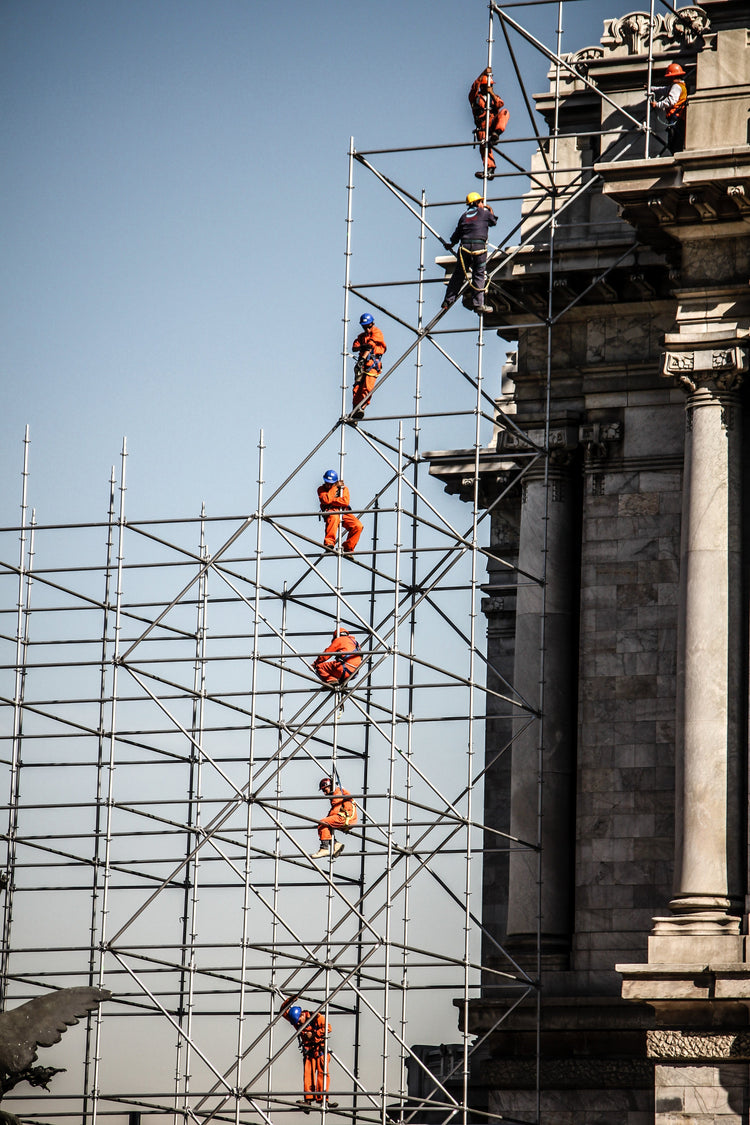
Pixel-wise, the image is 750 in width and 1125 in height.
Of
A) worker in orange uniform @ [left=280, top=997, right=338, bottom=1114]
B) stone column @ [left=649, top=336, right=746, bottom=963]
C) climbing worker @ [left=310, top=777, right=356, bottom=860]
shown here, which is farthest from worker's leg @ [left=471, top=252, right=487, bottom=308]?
worker in orange uniform @ [left=280, top=997, right=338, bottom=1114]

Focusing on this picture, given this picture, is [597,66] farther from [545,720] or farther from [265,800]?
[265,800]

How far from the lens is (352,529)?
1790 inches

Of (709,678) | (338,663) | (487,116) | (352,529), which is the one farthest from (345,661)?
(487,116)

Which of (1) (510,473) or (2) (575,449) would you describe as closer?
(2) (575,449)

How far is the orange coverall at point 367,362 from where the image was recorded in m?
45.9

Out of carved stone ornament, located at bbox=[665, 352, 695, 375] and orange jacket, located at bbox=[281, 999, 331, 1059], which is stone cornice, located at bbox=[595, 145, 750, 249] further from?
orange jacket, located at bbox=[281, 999, 331, 1059]

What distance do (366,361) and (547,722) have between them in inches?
324

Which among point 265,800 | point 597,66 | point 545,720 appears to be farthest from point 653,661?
point 597,66

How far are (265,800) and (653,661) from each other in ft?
25.5

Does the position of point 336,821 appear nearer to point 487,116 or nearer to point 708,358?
point 708,358

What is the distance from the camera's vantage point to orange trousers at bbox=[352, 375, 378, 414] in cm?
4588

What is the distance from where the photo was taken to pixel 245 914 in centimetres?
4288

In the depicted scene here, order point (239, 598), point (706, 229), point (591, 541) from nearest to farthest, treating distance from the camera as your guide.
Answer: point (706, 229) → point (591, 541) → point (239, 598)

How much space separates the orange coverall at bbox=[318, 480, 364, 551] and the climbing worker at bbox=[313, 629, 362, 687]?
2.16 meters
